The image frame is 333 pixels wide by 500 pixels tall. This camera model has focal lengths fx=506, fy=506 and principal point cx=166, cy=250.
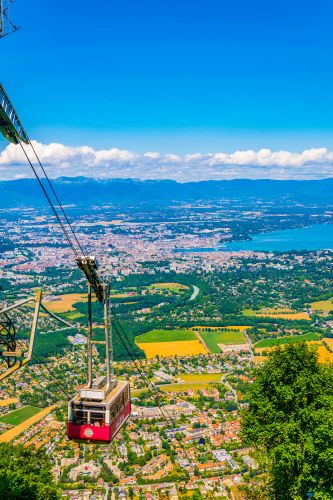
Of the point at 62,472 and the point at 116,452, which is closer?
the point at 62,472

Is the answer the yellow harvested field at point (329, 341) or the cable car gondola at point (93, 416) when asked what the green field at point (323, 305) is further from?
the cable car gondola at point (93, 416)

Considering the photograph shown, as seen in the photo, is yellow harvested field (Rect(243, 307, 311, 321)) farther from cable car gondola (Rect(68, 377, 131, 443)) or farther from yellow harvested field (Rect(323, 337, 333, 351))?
cable car gondola (Rect(68, 377, 131, 443))

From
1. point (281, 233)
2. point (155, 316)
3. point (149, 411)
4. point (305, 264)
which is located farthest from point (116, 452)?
point (281, 233)

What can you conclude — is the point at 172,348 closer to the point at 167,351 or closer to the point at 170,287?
the point at 167,351

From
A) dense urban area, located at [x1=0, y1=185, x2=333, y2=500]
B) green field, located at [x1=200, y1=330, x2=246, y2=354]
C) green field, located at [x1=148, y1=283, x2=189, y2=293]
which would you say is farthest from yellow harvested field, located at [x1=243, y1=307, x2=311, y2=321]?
green field, located at [x1=148, y1=283, x2=189, y2=293]

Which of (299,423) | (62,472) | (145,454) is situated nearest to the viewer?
(299,423)

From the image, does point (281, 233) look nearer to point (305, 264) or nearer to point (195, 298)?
point (305, 264)
